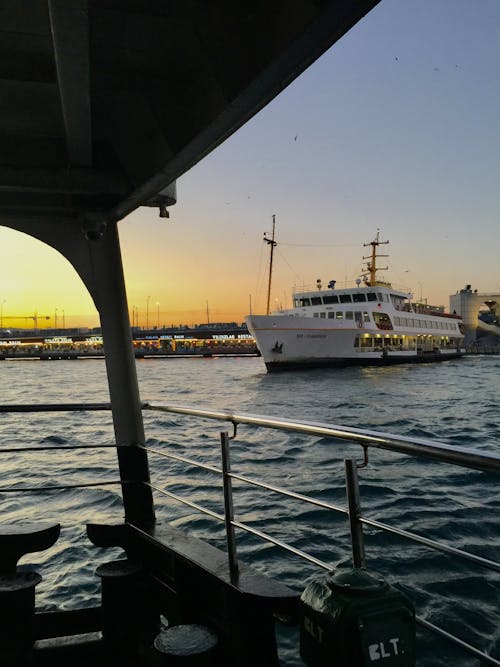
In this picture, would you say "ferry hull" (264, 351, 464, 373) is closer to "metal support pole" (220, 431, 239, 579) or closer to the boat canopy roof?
the boat canopy roof

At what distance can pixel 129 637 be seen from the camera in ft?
9.70

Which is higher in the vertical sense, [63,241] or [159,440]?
[63,241]

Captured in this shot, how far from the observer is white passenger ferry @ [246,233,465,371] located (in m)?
41.9

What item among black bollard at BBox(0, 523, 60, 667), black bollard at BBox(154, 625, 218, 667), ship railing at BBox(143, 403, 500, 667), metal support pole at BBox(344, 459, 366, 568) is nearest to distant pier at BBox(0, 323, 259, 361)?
black bollard at BBox(0, 523, 60, 667)

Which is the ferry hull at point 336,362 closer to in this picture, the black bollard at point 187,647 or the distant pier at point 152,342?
the black bollard at point 187,647

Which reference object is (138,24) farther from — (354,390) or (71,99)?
(354,390)

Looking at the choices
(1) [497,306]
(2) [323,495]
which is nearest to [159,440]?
(2) [323,495]

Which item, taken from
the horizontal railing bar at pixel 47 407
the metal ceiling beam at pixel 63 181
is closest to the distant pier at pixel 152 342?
the horizontal railing bar at pixel 47 407

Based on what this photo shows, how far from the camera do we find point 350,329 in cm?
4441

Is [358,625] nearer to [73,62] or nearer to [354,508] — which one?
[354,508]

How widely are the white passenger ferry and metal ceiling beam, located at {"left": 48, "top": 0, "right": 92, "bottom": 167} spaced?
38.5 meters

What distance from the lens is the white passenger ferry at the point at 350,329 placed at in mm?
41906

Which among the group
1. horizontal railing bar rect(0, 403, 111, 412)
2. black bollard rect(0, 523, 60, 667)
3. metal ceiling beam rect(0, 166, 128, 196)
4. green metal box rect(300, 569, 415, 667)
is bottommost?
black bollard rect(0, 523, 60, 667)

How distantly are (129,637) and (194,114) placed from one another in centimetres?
280
